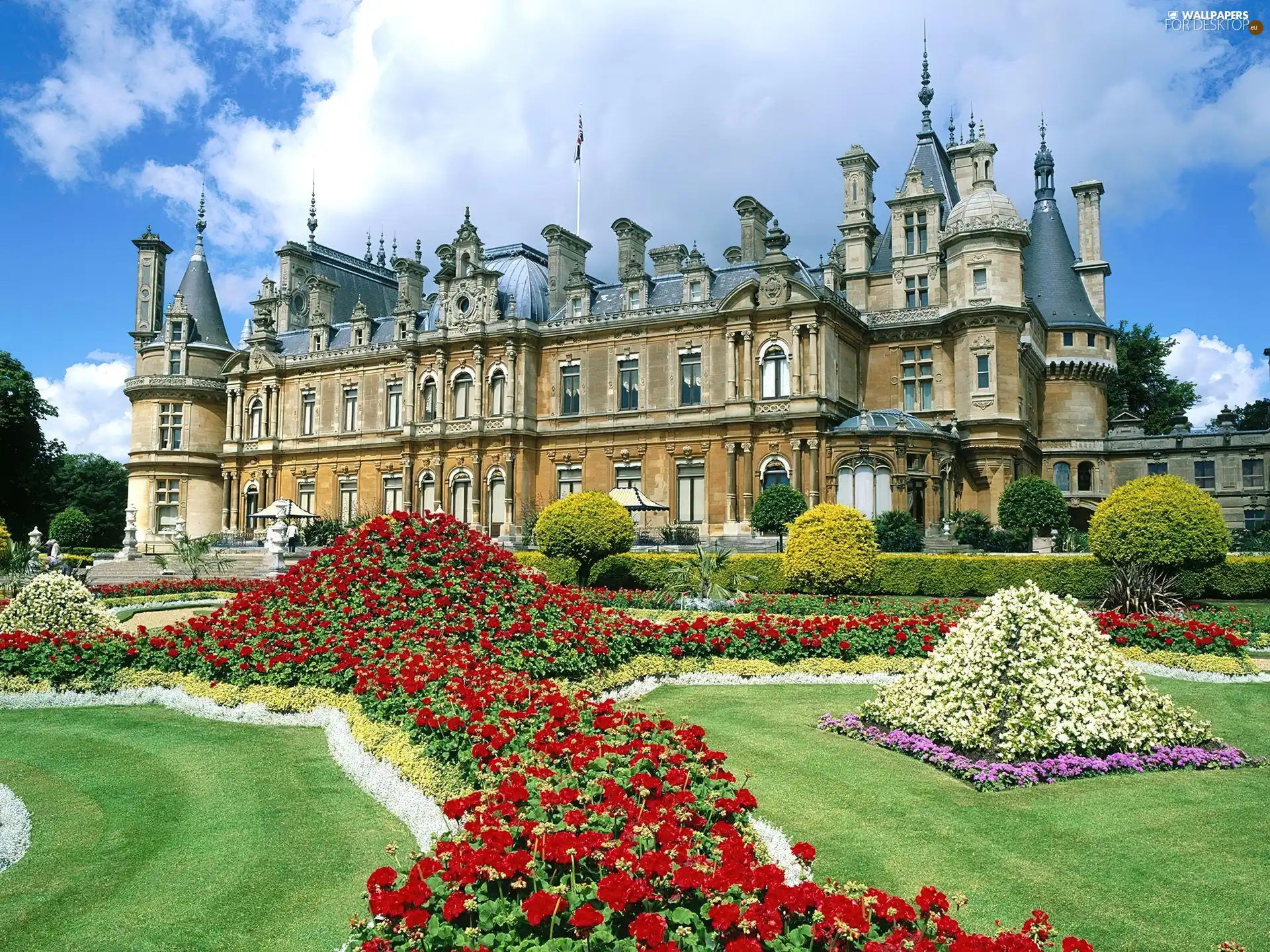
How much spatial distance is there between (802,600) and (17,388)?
149 feet

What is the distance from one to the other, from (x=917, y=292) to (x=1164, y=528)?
19403mm

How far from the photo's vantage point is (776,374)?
3644 centimetres

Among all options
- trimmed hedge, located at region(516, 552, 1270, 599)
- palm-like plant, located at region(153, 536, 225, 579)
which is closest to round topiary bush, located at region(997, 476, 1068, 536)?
trimmed hedge, located at region(516, 552, 1270, 599)

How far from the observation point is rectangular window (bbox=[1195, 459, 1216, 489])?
134 ft

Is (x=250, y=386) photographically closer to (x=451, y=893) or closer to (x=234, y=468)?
(x=234, y=468)

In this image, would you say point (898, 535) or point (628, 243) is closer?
point (898, 535)

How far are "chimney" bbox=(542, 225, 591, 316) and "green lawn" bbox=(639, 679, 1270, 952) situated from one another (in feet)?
117

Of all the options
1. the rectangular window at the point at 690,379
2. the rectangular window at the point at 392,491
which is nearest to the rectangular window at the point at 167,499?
the rectangular window at the point at 392,491

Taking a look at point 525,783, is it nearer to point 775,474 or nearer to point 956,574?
point 956,574

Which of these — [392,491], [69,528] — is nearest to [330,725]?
[392,491]

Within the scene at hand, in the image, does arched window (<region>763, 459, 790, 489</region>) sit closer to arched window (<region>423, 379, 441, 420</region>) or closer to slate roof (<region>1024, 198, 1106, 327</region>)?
slate roof (<region>1024, 198, 1106, 327</region>)

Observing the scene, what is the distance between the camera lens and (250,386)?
49562 mm

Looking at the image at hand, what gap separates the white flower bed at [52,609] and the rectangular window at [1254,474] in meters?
43.9

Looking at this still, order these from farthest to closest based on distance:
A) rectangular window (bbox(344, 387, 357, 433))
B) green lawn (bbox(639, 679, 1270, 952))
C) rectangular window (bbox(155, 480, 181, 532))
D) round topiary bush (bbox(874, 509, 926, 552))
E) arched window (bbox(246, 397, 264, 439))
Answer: rectangular window (bbox(155, 480, 181, 532)) < arched window (bbox(246, 397, 264, 439)) < rectangular window (bbox(344, 387, 357, 433)) < round topiary bush (bbox(874, 509, 926, 552)) < green lawn (bbox(639, 679, 1270, 952))
